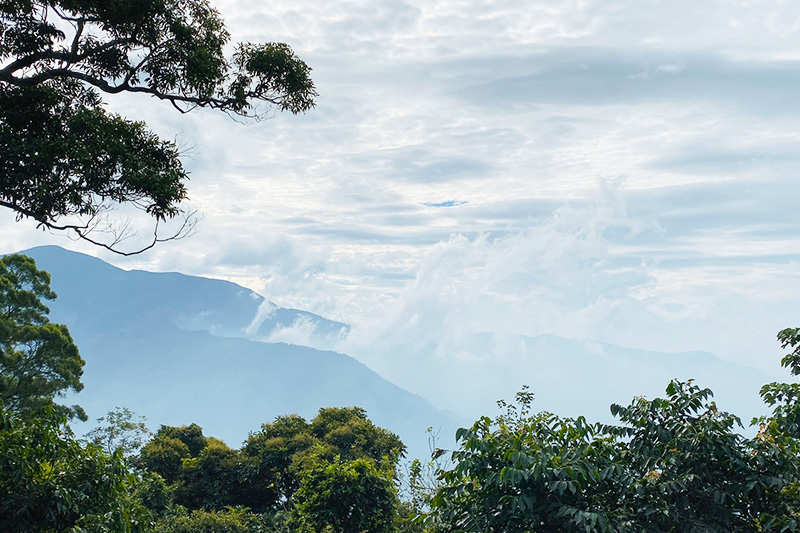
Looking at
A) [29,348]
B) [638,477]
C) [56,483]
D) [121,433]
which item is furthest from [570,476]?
[121,433]

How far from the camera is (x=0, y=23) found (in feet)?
26.7

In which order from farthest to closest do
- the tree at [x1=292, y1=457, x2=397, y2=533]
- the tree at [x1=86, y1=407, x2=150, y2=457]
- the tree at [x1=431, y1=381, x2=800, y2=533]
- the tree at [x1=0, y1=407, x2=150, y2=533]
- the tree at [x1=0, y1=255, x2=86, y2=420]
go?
1. the tree at [x1=86, y1=407, x2=150, y2=457]
2. the tree at [x1=0, y1=255, x2=86, y2=420]
3. the tree at [x1=292, y1=457, x2=397, y2=533]
4. the tree at [x1=0, y1=407, x2=150, y2=533]
5. the tree at [x1=431, y1=381, x2=800, y2=533]

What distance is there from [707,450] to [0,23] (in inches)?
376

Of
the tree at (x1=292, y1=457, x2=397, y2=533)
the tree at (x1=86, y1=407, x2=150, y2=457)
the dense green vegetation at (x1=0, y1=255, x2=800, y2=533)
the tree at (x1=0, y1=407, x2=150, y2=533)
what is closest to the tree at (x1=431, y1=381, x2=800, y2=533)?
the dense green vegetation at (x1=0, y1=255, x2=800, y2=533)

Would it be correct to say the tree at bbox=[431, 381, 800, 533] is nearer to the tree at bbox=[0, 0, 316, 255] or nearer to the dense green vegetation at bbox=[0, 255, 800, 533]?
the dense green vegetation at bbox=[0, 255, 800, 533]

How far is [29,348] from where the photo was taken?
59.9 ft

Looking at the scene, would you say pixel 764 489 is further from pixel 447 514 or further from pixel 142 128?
pixel 142 128

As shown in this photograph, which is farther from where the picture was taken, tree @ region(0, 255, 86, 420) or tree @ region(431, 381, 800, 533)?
tree @ region(0, 255, 86, 420)

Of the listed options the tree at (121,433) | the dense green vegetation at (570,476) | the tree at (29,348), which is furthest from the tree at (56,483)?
the tree at (121,433)

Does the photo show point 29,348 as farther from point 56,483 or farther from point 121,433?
point 56,483

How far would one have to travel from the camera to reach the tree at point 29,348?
17.4m

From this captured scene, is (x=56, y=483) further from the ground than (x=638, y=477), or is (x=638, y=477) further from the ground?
(x=638, y=477)

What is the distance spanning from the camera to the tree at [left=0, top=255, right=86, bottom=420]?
1744 centimetres

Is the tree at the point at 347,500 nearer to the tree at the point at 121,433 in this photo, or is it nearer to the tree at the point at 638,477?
the tree at the point at 638,477
